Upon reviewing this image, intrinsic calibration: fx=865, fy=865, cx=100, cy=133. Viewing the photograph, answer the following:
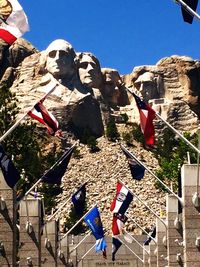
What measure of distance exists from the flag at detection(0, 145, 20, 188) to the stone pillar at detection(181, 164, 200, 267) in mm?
6243

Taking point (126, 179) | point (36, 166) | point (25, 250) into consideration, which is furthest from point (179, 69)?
point (25, 250)

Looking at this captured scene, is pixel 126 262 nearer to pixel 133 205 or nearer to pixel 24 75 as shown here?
pixel 133 205

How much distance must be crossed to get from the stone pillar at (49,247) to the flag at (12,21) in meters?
21.5

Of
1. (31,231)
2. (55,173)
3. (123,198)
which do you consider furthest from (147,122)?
(123,198)

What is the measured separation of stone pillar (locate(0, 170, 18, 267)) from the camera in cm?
2717

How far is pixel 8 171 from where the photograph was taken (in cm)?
2508

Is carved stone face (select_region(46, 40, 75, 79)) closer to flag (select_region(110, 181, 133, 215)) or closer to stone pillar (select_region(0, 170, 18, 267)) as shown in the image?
flag (select_region(110, 181, 133, 215))

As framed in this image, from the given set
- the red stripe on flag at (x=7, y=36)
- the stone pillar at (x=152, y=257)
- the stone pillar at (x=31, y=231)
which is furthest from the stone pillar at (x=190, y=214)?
the stone pillar at (x=152, y=257)

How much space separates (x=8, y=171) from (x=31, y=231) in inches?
375

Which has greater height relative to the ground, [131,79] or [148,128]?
[131,79]

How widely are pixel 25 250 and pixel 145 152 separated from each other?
283 ft

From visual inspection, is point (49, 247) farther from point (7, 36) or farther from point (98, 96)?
point (98, 96)

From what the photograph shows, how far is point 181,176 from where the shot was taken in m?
29.2

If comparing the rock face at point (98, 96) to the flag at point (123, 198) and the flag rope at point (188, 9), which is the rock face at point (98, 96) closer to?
the flag at point (123, 198)
